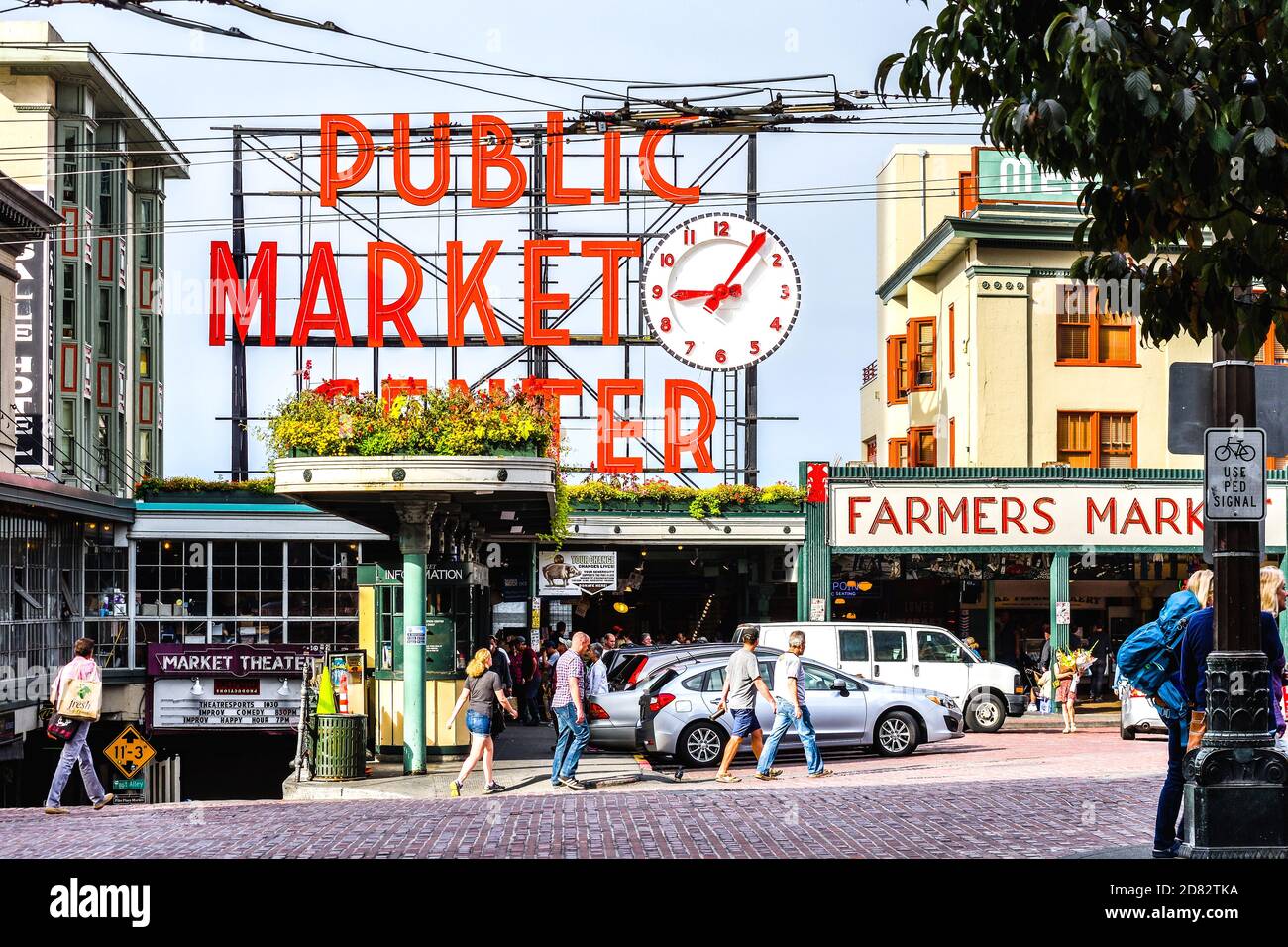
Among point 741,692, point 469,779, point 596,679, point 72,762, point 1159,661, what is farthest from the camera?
point 596,679

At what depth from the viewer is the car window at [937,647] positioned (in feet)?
91.6

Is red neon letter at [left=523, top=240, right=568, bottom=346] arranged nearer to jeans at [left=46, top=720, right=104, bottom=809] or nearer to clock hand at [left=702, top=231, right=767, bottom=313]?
clock hand at [left=702, top=231, right=767, bottom=313]

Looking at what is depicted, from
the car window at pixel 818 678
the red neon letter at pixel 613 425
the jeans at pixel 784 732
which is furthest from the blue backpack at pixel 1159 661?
the red neon letter at pixel 613 425

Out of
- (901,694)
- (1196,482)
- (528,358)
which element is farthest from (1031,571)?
(901,694)

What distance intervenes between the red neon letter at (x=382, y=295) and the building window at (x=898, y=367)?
12554 millimetres

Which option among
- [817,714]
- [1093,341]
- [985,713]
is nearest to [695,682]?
[817,714]

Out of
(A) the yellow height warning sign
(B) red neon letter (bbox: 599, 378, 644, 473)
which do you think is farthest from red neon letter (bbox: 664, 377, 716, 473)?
(A) the yellow height warning sign

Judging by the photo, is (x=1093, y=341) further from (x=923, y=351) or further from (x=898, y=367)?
(x=898, y=367)

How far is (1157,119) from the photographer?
836cm

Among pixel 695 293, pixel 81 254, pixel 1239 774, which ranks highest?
pixel 81 254

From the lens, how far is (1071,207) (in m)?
37.6

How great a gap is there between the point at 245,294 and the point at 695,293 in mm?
10501

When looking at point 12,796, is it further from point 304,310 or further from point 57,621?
point 304,310

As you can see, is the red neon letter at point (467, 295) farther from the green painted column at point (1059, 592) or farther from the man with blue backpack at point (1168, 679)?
the man with blue backpack at point (1168, 679)
